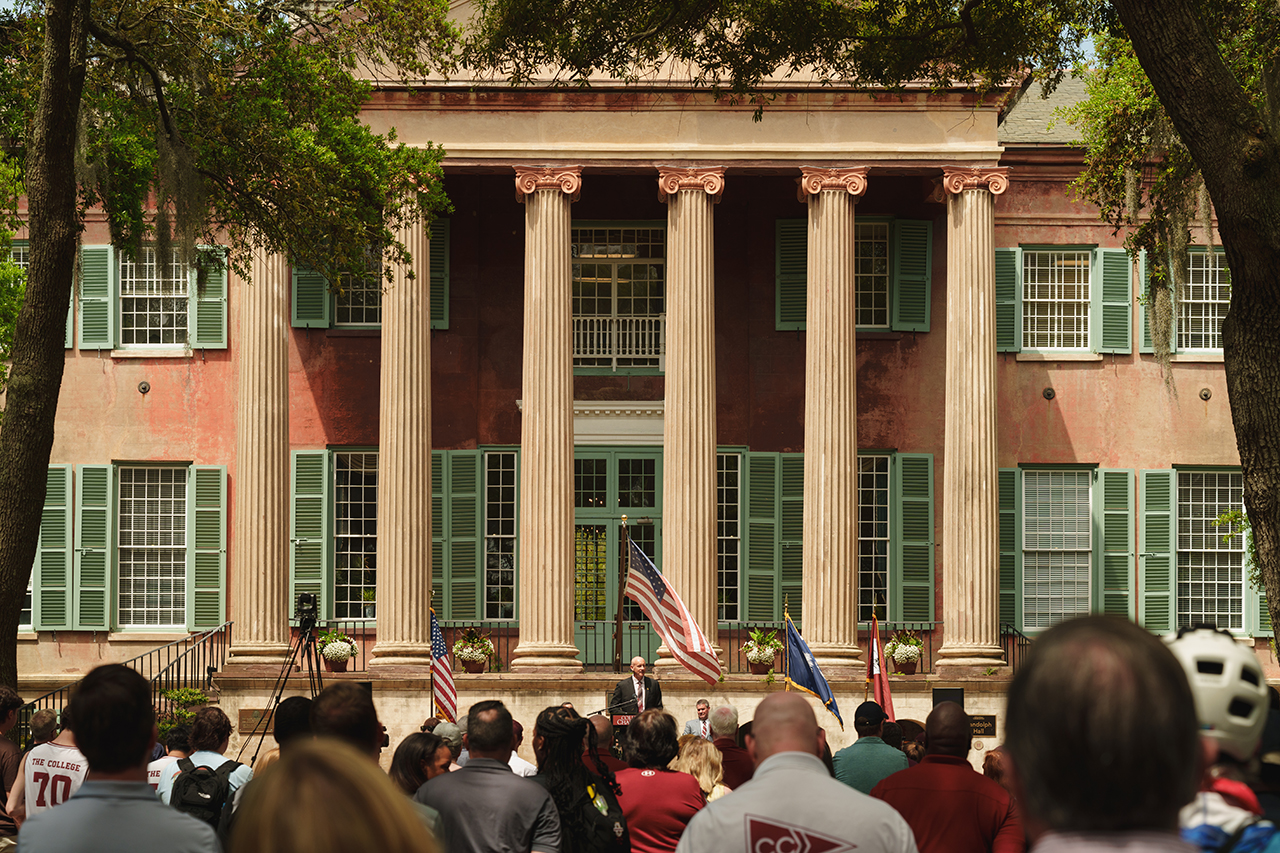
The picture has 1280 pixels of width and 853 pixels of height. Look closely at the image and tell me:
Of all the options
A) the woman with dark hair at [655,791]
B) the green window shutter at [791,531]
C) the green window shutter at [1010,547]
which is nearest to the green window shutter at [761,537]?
the green window shutter at [791,531]

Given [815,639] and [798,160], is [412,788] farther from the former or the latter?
[798,160]

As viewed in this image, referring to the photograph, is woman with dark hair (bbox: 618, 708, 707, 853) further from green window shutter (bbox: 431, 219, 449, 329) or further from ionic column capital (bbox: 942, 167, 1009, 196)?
green window shutter (bbox: 431, 219, 449, 329)

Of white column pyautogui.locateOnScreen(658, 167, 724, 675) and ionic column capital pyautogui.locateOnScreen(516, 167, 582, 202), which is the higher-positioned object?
ionic column capital pyautogui.locateOnScreen(516, 167, 582, 202)

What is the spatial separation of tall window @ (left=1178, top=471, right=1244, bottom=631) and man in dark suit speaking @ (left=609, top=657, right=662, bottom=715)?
1129 centimetres

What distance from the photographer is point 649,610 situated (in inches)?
667

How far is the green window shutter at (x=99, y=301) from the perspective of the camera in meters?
23.8

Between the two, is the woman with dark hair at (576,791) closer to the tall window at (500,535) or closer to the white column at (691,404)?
the white column at (691,404)

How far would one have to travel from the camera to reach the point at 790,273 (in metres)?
24.3

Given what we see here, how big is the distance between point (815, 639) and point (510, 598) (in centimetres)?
531

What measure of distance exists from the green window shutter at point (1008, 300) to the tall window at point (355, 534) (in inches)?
420

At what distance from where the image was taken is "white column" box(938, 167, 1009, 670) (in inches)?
861

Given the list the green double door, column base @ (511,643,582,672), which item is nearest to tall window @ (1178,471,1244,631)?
the green double door

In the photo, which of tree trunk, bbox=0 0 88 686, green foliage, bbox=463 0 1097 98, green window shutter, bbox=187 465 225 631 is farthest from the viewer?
green window shutter, bbox=187 465 225 631

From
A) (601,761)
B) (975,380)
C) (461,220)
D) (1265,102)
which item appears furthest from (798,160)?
(601,761)
